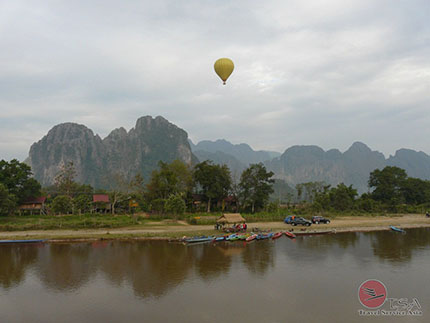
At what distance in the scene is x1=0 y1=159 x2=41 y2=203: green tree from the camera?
45188 millimetres

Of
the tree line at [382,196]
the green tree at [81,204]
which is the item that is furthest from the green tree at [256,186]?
the green tree at [81,204]

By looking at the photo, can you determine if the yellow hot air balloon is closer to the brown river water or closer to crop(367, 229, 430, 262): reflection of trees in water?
the brown river water

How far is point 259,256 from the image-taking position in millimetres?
23766

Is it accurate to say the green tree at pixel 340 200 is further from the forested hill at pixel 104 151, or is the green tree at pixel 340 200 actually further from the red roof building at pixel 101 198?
the forested hill at pixel 104 151

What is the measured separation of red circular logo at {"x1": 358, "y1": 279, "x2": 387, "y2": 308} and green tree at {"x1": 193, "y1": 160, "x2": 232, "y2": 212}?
36.1m

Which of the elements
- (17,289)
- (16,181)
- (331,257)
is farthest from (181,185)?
(17,289)

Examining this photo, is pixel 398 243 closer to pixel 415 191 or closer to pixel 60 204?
pixel 60 204

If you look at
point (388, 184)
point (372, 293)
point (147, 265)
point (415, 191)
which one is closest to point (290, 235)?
point (372, 293)

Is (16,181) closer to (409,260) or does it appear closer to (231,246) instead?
(231,246)

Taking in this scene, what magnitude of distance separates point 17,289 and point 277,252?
61.0 feet

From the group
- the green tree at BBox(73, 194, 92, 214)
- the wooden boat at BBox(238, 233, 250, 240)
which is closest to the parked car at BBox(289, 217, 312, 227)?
the wooden boat at BBox(238, 233, 250, 240)

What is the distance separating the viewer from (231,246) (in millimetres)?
27500

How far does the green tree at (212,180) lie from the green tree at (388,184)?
3472cm

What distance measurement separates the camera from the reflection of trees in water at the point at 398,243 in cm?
2456
